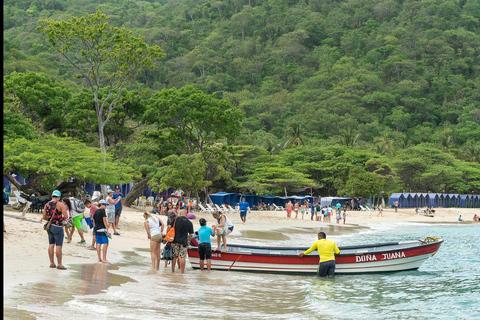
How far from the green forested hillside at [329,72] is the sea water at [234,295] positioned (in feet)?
140

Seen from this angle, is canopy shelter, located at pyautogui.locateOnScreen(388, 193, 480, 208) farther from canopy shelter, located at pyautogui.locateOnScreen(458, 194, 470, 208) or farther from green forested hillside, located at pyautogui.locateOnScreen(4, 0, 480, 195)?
green forested hillside, located at pyautogui.locateOnScreen(4, 0, 480, 195)

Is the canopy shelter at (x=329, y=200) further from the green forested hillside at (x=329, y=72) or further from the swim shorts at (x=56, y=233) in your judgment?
the swim shorts at (x=56, y=233)

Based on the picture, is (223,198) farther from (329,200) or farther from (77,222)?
(77,222)

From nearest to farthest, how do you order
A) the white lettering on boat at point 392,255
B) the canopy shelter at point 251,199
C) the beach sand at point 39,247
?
the beach sand at point 39,247 → the white lettering on boat at point 392,255 → the canopy shelter at point 251,199

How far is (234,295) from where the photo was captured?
Answer: 10906 millimetres

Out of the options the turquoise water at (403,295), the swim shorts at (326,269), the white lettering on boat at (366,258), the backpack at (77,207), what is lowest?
the turquoise water at (403,295)

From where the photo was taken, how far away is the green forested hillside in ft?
236

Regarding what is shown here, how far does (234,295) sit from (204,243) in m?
2.94

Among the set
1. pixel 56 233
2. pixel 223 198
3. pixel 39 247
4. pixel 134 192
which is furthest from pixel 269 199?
pixel 56 233

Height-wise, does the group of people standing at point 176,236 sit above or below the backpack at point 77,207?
below

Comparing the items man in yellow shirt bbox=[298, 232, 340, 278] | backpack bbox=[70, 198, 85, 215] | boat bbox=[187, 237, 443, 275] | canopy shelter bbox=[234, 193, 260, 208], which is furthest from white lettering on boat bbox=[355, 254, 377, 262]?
canopy shelter bbox=[234, 193, 260, 208]

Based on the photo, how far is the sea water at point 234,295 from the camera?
27.6 feet

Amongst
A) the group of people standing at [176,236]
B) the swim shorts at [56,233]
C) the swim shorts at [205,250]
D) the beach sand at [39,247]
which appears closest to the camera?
the beach sand at [39,247]

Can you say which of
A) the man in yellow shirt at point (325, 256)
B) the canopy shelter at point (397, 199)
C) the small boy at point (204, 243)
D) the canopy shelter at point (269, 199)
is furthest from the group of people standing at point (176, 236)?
the canopy shelter at point (397, 199)
